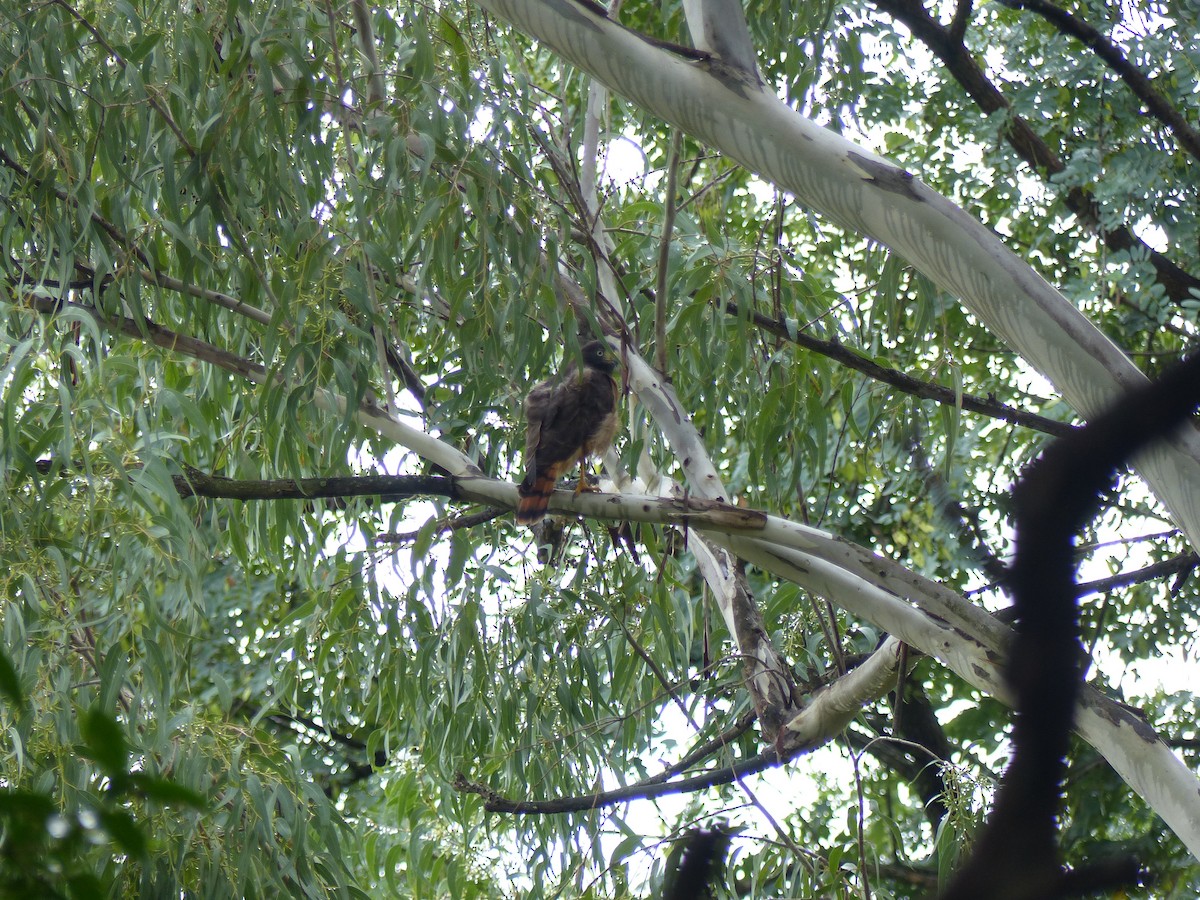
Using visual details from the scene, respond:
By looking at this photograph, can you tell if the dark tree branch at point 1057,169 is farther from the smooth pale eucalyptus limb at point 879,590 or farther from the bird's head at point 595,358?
the smooth pale eucalyptus limb at point 879,590

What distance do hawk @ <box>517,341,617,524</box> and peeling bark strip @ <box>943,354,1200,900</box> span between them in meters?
1.87

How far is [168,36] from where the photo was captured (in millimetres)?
2438

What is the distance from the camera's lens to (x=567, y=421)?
273 centimetres

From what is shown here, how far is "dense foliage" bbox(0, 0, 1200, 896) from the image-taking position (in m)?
1.96

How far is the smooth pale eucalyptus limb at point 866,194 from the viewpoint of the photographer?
4.99 ft

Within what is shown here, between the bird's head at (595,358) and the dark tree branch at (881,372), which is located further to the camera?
the bird's head at (595,358)

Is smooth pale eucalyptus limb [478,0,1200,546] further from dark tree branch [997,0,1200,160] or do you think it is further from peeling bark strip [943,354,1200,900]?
dark tree branch [997,0,1200,160]

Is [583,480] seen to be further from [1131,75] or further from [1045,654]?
[1045,654]

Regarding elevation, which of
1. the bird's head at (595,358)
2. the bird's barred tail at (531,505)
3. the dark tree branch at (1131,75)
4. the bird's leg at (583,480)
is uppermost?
the dark tree branch at (1131,75)

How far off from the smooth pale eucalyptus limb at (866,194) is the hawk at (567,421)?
853 mm

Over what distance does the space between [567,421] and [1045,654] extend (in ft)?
7.51

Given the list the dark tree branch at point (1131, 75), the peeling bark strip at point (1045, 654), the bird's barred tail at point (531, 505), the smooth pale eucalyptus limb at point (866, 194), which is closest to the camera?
the peeling bark strip at point (1045, 654)

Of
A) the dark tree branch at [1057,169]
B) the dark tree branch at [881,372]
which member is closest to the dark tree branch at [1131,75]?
the dark tree branch at [1057,169]

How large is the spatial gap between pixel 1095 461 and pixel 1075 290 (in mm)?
3091
